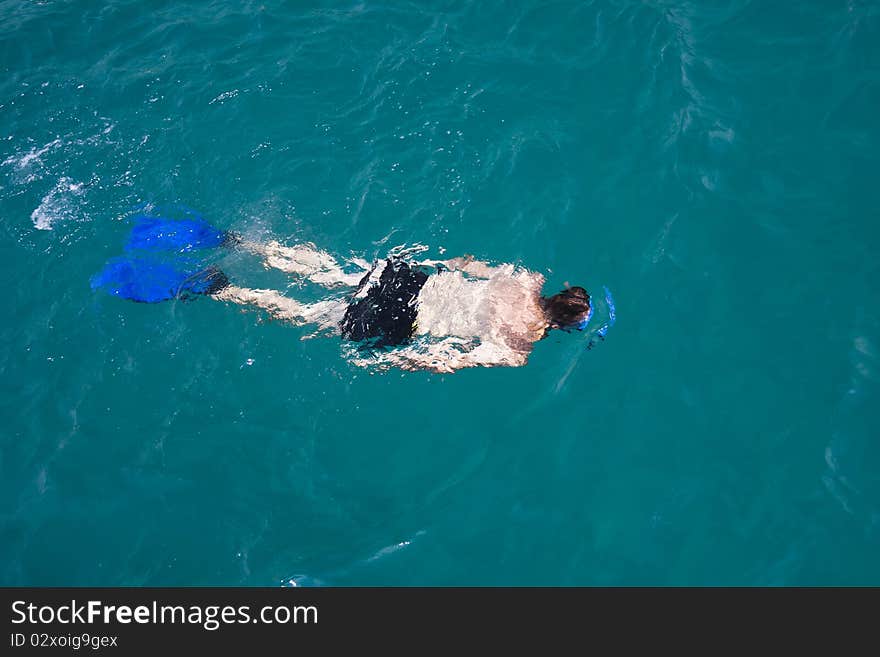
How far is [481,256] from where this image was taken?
895 cm

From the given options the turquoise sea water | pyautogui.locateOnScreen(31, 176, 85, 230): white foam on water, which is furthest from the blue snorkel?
pyautogui.locateOnScreen(31, 176, 85, 230): white foam on water

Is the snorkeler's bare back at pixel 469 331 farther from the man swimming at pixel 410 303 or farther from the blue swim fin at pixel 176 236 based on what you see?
the blue swim fin at pixel 176 236

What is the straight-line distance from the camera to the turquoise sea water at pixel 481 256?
7.46 metres

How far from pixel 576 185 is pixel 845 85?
4.58 metres

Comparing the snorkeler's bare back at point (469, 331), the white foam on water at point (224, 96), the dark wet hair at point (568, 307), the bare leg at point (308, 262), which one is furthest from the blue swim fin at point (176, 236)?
the dark wet hair at point (568, 307)

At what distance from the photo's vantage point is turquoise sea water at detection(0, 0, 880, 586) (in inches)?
294

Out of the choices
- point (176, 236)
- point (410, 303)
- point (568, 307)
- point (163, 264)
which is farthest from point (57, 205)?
point (568, 307)

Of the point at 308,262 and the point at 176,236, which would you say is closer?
the point at 308,262

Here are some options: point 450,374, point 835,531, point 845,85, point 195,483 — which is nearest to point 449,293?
point 450,374

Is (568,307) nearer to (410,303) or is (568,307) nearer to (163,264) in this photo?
(410,303)

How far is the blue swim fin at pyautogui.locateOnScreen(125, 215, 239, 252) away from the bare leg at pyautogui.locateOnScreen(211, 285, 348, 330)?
931mm

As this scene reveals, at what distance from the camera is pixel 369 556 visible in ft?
24.3

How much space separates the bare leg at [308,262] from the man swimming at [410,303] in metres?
0.01

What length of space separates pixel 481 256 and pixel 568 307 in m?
1.68
